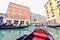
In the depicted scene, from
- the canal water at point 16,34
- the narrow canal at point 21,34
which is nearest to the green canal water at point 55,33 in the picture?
the narrow canal at point 21,34

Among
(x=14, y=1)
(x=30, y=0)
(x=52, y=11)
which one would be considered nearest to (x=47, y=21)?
(x=52, y=11)

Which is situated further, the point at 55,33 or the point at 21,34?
the point at 55,33

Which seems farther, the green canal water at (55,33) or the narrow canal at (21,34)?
the green canal water at (55,33)

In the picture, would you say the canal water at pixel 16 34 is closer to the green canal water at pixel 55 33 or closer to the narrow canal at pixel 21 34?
the narrow canal at pixel 21 34

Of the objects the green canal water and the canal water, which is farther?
the green canal water

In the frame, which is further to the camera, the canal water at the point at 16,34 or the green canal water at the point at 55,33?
the green canal water at the point at 55,33

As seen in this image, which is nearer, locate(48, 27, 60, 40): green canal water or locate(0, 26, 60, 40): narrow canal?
locate(0, 26, 60, 40): narrow canal

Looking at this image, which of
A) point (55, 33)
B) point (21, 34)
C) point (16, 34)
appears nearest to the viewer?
point (21, 34)

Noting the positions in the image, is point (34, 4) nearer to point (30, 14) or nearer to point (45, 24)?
point (30, 14)

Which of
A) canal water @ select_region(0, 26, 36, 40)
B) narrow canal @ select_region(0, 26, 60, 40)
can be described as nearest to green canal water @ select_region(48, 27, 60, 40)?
narrow canal @ select_region(0, 26, 60, 40)

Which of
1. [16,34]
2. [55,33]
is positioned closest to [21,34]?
[16,34]

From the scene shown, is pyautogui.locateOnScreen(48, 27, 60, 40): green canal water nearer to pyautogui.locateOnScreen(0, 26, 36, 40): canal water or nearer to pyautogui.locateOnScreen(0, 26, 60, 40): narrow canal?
pyautogui.locateOnScreen(0, 26, 60, 40): narrow canal

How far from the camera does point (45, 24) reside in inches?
102

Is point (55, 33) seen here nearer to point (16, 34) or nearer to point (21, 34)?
point (21, 34)
